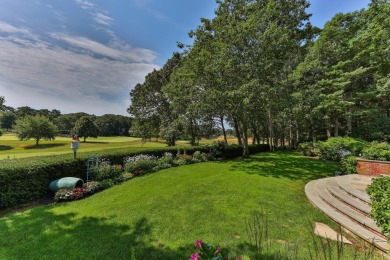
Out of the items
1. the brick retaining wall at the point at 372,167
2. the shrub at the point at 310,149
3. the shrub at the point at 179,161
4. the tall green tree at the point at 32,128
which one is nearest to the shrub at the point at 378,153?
the brick retaining wall at the point at 372,167

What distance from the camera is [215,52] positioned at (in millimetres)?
13266

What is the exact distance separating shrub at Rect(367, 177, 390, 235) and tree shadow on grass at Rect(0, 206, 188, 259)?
372 centimetres

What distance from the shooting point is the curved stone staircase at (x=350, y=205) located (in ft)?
14.0

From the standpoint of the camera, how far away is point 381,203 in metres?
3.54

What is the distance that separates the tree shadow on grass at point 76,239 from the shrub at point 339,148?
14814 millimetres

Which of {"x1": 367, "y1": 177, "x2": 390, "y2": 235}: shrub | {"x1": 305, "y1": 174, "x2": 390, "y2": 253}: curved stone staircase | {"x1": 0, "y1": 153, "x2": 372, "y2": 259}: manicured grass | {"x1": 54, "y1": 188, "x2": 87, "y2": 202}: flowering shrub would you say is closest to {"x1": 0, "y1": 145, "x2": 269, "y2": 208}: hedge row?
{"x1": 54, "y1": 188, "x2": 87, "y2": 202}: flowering shrub

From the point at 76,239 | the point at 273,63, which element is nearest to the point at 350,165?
the point at 273,63

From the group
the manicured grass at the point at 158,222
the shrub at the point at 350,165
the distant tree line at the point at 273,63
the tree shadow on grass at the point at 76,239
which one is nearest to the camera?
the tree shadow on grass at the point at 76,239

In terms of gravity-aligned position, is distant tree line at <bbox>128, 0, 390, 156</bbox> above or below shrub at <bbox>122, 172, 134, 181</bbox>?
above

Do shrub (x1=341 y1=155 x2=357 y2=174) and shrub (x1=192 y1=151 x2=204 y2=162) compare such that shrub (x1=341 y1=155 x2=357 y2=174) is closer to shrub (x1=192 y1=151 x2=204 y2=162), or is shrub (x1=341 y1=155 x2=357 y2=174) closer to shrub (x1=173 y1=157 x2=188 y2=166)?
shrub (x1=192 y1=151 x2=204 y2=162)

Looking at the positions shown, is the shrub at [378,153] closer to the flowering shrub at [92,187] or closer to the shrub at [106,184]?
the shrub at [106,184]

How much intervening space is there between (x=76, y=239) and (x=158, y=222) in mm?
1857

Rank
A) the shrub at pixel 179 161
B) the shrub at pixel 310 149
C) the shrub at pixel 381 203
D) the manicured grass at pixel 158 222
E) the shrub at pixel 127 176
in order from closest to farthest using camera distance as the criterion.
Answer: the shrub at pixel 381 203
the manicured grass at pixel 158 222
the shrub at pixel 127 176
the shrub at pixel 179 161
the shrub at pixel 310 149

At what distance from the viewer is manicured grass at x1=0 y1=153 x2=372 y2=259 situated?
3.88 meters
